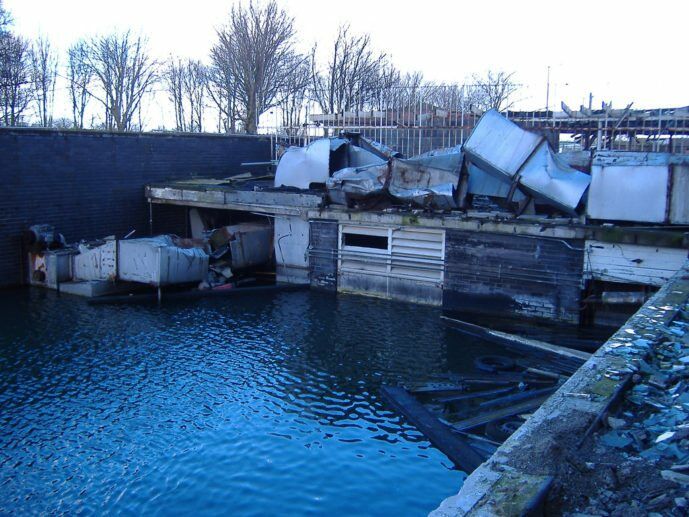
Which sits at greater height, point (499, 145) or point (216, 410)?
point (499, 145)

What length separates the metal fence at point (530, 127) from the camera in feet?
60.2

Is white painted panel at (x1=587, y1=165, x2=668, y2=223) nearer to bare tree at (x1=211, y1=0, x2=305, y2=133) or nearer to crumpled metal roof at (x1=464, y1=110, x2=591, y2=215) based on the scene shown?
crumpled metal roof at (x1=464, y1=110, x2=591, y2=215)

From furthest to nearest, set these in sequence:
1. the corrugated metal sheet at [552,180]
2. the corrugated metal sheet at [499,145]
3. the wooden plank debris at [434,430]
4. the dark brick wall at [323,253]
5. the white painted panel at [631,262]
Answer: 1. the dark brick wall at [323,253]
2. the corrugated metal sheet at [499,145]
3. the corrugated metal sheet at [552,180]
4. the white painted panel at [631,262]
5. the wooden plank debris at [434,430]

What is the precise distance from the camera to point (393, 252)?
1748 cm

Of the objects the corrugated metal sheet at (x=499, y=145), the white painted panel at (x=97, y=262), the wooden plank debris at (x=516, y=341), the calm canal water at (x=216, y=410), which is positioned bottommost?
the calm canal water at (x=216, y=410)

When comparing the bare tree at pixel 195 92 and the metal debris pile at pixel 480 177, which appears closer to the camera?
the metal debris pile at pixel 480 177

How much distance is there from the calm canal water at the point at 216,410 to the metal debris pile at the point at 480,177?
11.0 feet

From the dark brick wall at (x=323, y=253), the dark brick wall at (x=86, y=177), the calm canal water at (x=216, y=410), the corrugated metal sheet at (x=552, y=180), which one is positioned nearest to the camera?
the calm canal water at (x=216, y=410)

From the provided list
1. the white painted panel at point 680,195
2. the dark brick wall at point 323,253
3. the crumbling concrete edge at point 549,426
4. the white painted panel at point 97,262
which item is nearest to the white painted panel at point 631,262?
the white painted panel at point 680,195

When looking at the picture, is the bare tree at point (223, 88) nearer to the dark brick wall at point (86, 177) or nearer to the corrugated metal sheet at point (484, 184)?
the dark brick wall at point (86, 177)

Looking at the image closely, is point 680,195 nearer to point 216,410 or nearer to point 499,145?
point 499,145

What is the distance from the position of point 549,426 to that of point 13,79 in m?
32.0

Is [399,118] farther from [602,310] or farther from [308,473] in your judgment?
[308,473]

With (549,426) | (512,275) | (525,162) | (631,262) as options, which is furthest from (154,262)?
(549,426)
